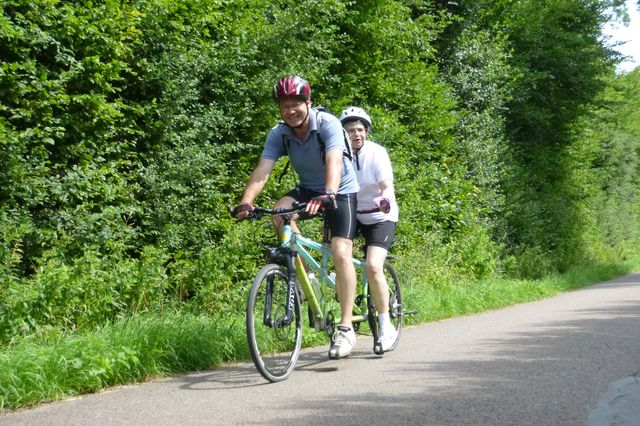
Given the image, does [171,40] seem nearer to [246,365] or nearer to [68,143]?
[68,143]

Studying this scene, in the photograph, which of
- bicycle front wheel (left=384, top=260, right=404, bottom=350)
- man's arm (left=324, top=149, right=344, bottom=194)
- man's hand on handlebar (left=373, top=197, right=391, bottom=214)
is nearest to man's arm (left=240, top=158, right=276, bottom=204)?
man's arm (left=324, top=149, right=344, bottom=194)

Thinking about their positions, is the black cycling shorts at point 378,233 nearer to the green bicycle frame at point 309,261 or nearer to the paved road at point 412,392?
the green bicycle frame at point 309,261

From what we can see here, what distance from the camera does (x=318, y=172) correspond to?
20.4 feet

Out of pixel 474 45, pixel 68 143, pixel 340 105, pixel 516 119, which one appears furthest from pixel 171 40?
pixel 516 119

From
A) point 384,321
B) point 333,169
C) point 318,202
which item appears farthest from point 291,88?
point 384,321

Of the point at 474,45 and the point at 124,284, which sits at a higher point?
the point at 474,45

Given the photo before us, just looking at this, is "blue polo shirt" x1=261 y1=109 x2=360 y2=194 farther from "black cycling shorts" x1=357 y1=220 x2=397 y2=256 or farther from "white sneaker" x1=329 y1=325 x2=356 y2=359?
"white sneaker" x1=329 y1=325 x2=356 y2=359

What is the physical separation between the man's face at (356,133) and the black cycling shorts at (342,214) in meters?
0.87

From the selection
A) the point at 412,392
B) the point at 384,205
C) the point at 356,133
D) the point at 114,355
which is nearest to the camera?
the point at 412,392

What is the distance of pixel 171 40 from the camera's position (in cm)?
939

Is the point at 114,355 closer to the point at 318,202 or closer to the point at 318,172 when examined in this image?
the point at 318,202

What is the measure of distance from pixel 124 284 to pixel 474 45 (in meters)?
14.8

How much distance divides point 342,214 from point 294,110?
931 mm

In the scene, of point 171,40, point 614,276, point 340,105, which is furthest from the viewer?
point 614,276
